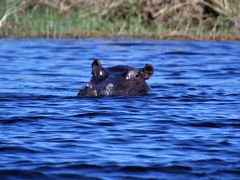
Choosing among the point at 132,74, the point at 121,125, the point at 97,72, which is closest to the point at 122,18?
the point at 132,74

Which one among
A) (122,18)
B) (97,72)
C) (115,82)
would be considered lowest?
(115,82)

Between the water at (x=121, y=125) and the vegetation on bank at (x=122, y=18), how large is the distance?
207 inches

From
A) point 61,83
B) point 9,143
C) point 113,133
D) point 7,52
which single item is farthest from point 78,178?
point 7,52

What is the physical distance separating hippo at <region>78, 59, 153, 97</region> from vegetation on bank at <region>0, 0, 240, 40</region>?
1112 centimetres

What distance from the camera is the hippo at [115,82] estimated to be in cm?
1108

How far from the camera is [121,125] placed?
945cm

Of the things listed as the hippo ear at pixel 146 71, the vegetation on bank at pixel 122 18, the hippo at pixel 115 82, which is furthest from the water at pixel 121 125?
the vegetation on bank at pixel 122 18

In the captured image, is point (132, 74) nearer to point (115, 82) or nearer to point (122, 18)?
point (115, 82)

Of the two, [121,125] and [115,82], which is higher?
[115,82]

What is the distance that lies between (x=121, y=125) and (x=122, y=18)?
15114 mm

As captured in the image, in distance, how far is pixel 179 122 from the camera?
966 centimetres

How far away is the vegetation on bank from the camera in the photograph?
23078 mm

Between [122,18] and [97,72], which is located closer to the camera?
[97,72]

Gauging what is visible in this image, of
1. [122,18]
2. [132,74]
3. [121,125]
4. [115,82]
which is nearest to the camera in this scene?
[121,125]
